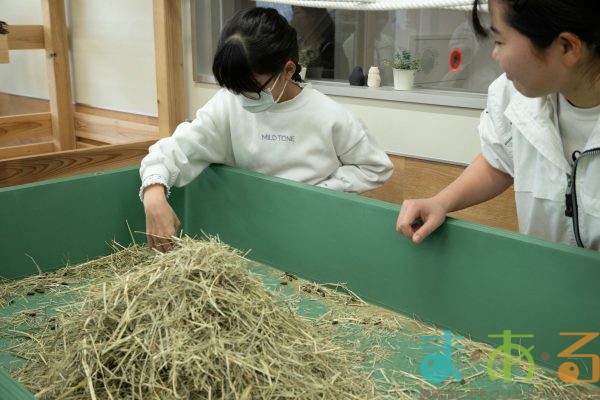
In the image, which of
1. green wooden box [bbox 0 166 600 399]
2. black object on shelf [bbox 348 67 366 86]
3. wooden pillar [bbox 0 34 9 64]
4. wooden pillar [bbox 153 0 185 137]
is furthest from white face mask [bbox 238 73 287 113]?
wooden pillar [bbox 0 34 9 64]

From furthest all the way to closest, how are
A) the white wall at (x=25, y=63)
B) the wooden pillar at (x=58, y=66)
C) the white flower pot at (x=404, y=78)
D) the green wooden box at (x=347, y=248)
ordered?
the white wall at (x=25, y=63)
the wooden pillar at (x=58, y=66)
the white flower pot at (x=404, y=78)
the green wooden box at (x=347, y=248)

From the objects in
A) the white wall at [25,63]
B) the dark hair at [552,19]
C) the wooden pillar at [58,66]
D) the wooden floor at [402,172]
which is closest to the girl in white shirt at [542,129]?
the dark hair at [552,19]

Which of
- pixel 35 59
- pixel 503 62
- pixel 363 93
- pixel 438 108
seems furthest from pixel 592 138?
pixel 35 59

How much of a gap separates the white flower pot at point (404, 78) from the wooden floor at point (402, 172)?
255 mm

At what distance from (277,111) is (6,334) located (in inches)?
32.4

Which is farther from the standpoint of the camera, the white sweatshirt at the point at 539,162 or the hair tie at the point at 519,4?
the white sweatshirt at the point at 539,162

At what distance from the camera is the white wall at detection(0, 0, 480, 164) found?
6.77 feet

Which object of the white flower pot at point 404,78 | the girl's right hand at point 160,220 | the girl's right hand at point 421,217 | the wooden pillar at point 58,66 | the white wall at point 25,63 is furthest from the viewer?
the white wall at point 25,63

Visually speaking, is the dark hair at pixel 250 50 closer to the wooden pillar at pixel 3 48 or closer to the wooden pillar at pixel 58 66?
the wooden pillar at pixel 3 48

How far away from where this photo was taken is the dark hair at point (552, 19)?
0.86 meters

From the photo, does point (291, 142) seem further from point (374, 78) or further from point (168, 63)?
point (168, 63)

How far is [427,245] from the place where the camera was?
4.04 feet

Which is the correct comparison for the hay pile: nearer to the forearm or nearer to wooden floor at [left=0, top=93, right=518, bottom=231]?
the forearm

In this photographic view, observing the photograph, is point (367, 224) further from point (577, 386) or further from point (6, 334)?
point (6, 334)
